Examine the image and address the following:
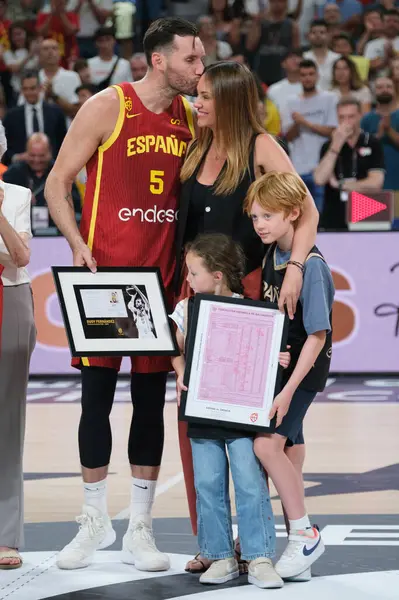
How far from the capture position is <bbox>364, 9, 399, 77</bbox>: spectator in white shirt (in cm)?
1262

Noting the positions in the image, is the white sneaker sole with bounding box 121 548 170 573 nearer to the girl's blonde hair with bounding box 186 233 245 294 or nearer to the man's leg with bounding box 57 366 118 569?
the man's leg with bounding box 57 366 118 569

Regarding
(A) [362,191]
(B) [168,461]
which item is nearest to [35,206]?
(A) [362,191]

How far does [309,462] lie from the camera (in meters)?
6.50

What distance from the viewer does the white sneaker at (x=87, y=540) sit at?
441 centimetres

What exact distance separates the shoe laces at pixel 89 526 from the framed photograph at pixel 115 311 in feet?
2.25

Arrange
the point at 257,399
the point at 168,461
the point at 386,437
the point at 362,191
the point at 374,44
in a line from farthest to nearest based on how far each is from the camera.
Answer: the point at 374,44 < the point at 362,191 < the point at 386,437 < the point at 168,461 < the point at 257,399

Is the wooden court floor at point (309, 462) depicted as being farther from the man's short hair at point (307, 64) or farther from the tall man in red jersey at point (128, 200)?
A: the man's short hair at point (307, 64)

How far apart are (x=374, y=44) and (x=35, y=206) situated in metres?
5.05

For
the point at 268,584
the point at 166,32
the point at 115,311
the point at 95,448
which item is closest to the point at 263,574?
the point at 268,584

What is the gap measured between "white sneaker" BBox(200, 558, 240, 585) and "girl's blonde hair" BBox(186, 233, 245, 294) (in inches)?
38.7

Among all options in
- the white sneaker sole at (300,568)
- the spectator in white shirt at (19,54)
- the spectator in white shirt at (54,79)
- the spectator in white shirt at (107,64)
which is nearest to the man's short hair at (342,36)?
the spectator in white shirt at (107,64)

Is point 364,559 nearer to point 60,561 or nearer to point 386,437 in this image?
point 60,561

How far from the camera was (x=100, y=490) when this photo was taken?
4559mm

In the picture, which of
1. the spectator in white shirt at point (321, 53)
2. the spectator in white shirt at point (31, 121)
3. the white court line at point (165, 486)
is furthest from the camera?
the spectator in white shirt at point (321, 53)
